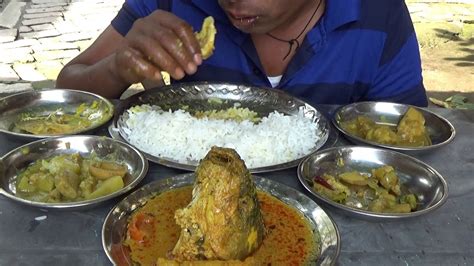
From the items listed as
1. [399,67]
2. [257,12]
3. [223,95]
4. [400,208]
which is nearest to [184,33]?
[257,12]

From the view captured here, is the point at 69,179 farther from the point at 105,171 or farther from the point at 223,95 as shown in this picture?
the point at 223,95

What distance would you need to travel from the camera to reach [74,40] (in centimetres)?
640

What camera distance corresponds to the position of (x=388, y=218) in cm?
186

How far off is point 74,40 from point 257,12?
4440 millimetres

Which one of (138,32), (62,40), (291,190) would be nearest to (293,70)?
(138,32)

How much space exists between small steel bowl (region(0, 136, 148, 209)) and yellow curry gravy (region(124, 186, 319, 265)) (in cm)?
13

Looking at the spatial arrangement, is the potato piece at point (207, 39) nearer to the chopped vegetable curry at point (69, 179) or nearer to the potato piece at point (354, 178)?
the chopped vegetable curry at point (69, 179)

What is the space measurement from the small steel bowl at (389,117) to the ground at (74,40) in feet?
9.69

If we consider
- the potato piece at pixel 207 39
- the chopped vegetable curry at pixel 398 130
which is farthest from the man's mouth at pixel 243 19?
the chopped vegetable curry at pixel 398 130

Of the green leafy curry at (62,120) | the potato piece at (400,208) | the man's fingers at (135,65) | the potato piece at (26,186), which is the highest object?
the man's fingers at (135,65)

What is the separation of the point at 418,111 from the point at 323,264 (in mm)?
1291

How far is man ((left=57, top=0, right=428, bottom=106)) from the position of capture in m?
2.92

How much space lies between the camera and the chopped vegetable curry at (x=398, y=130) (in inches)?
95.7

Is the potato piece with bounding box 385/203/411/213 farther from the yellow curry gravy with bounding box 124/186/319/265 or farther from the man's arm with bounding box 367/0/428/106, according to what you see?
the man's arm with bounding box 367/0/428/106
